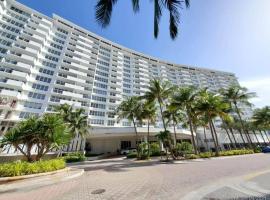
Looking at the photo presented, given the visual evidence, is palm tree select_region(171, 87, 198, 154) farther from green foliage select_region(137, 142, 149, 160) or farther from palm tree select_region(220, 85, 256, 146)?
palm tree select_region(220, 85, 256, 146)

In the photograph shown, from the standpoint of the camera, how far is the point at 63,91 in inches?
2046

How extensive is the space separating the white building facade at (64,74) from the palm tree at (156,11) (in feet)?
122

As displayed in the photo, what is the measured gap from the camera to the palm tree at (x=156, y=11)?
190 inches

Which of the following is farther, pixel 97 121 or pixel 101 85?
pixel 101 85

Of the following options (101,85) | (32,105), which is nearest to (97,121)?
(101,85)

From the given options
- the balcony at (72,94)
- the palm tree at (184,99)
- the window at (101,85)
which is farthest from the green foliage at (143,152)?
the window at (101,85)

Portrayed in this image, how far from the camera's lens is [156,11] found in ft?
17.4

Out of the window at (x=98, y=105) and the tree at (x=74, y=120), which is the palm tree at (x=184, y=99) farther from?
the window at (x=98, y=105)

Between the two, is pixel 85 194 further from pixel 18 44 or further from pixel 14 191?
pixel 18 44

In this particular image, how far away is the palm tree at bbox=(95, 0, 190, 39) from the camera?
4.82 metres

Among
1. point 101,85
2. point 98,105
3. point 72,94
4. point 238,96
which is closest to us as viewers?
point 238,96

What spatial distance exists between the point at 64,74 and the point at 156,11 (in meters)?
57.0

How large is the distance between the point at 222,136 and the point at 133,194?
58957mm

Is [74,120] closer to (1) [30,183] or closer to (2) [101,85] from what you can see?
(1) [30,183]
